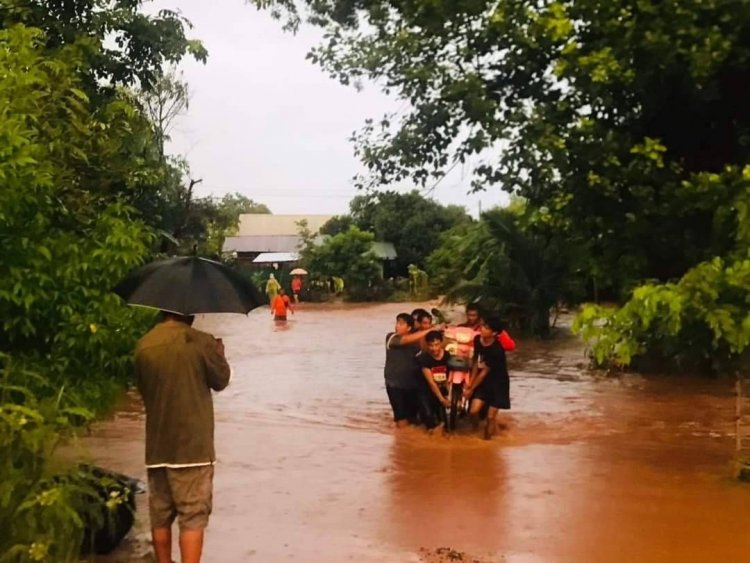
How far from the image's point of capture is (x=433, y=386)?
1123 centimetres

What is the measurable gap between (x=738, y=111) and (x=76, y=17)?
746cm

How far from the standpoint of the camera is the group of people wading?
10836 millimetres

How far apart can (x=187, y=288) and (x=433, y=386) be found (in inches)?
251

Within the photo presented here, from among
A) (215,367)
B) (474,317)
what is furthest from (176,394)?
(474,317)

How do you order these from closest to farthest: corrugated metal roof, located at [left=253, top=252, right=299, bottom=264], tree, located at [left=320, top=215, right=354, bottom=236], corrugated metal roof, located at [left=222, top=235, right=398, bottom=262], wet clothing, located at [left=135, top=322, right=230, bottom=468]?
wet clothing, located at [left=135, top=322, right=230, bottom=468]
tree, located at [left=320, top=215, right=354, bottom=236]
corrugated metal roof, located at [left=253, top=252, right=299, bottom=264]
corrugated metal roof, located at [left=222, top=235, right=398, bottom=262]

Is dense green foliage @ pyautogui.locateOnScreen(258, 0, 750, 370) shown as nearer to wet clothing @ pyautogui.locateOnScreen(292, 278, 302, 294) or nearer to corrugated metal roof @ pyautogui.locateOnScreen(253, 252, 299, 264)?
wet clothing @ pyautogui.locateOnScreen(292, 278, 302, 294)

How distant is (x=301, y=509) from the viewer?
799 cm

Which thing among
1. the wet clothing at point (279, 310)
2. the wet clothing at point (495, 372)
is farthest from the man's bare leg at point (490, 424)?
the wet clothing at point (279, 310)

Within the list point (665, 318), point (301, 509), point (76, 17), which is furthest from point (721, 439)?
point (76, 17)

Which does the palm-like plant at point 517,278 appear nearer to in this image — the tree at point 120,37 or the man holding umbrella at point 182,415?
the tree at point 120,37

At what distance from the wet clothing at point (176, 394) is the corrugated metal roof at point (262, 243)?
55.0m

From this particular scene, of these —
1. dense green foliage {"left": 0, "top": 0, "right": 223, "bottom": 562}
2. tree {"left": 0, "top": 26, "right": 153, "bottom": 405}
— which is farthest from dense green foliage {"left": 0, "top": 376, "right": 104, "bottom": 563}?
tree {"left": 0, "top": 26, "right": 153, "bottom": 405}

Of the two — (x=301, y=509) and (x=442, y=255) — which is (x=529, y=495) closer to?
(x=301, y=509)

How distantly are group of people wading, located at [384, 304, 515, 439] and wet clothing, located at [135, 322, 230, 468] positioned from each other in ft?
19.8
